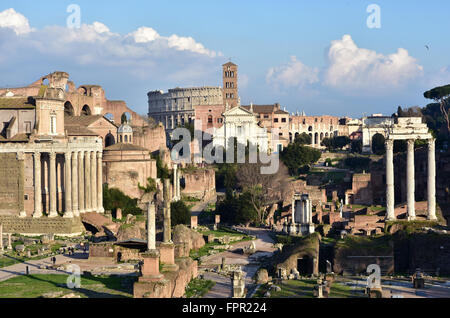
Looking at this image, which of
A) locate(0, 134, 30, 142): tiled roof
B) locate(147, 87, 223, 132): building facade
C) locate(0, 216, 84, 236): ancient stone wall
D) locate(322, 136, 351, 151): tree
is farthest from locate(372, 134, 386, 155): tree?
locate(147, 87, 223, 132): building facade

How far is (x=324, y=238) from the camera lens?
4903 cm

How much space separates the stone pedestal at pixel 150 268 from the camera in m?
30.7

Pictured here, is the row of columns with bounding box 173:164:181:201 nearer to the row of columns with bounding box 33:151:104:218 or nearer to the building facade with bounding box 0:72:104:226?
the row of columns with bounding box 33:151:104:218

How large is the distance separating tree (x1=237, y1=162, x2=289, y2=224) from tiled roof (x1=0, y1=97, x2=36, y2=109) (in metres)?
18.0

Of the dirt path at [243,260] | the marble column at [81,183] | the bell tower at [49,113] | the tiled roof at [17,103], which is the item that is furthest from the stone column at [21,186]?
the dirt path at [243,260]

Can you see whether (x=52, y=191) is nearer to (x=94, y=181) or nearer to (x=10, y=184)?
(x=10, y=184)

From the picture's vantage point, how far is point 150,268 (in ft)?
101

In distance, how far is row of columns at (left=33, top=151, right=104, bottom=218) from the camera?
53688 millimetres

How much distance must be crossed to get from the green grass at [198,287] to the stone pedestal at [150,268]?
2.34 meters

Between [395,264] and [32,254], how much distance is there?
20143mm

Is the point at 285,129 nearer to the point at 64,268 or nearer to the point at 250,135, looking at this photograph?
the point at 250,135

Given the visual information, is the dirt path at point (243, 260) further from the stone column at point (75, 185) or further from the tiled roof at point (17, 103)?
the tiled roof at point (17, 103)

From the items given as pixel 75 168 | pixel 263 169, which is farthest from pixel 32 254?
pixel 263 169
